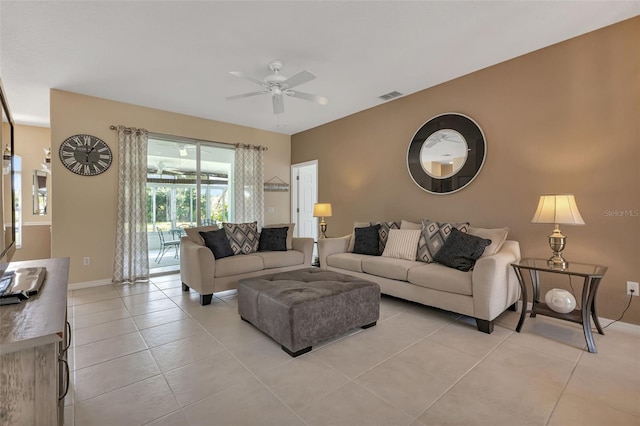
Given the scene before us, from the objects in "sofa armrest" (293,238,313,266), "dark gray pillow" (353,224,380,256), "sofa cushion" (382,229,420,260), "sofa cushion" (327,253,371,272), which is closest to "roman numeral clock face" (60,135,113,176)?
"sofa armrest" (293,238,313,266)

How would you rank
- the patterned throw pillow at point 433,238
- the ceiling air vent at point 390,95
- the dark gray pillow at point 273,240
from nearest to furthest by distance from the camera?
the patterned throw pillow at point 433,238, the ceiling air vent at point 390,95, the dark gray pillow at point 273,240

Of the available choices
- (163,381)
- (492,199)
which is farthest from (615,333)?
(163,381)

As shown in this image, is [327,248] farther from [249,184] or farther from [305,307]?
[249,184]

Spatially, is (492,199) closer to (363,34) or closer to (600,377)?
(600,377)

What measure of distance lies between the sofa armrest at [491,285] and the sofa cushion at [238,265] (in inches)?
98.6

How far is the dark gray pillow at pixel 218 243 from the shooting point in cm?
369

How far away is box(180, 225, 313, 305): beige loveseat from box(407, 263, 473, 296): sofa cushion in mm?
1699

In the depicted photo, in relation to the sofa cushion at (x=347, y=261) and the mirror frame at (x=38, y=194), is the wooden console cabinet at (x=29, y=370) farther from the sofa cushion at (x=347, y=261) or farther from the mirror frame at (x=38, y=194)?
the mirror frame at (x=38, y=194)

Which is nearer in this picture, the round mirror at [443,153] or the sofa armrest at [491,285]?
the sofa armrest at [491,285]

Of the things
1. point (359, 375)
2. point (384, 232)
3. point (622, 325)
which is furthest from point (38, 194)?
point (622, 325)

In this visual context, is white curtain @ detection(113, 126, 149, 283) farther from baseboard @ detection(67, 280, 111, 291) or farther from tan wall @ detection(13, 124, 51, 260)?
tan wall @ detection(13, 124, 51, 260)

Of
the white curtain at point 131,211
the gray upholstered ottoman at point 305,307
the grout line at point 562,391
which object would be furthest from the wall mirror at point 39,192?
the grout line at point 562,391

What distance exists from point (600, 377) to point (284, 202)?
530 centimetres

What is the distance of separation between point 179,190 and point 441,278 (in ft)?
14.2
